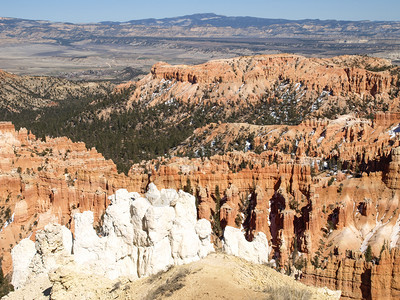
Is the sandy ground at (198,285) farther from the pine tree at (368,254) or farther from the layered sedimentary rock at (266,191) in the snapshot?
the pine tree at (368,254)

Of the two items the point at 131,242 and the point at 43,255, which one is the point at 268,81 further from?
the point at 43,255

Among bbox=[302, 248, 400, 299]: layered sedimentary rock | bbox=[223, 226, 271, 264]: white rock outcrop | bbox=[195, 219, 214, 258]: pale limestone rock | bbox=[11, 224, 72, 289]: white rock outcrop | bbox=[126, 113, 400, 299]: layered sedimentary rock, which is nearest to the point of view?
bbox=[11, 224, 72, 289]: white rock outcrop

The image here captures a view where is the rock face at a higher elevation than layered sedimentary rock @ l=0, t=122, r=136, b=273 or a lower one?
higher

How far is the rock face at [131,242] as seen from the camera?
2622 centimetres

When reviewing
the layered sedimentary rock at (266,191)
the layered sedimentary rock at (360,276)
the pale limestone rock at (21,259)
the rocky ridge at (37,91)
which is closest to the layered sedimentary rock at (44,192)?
the layered sedimentary rock at (266,191)

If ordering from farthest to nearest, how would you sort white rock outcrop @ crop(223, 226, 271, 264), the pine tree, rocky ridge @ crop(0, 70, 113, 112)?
rocky ridge @ crop(0, 70, 113, 112) < the pine tree < white rock outcrop @ crop(223, 226, 271, 264)

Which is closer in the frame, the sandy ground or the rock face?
the sandy ground

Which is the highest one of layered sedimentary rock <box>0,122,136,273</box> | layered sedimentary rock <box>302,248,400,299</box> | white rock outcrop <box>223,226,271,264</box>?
white rock outcrop <box>223,226,271,264</box>

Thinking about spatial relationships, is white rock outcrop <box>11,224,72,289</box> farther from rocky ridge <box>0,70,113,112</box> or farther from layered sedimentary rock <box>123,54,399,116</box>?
rocky ridge <box>0,70,113,112</box>

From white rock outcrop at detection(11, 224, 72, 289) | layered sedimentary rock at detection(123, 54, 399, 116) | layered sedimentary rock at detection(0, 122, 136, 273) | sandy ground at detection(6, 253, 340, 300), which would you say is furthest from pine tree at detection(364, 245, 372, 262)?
layered sedimentary rock at detection(123, 54, 399, 116)

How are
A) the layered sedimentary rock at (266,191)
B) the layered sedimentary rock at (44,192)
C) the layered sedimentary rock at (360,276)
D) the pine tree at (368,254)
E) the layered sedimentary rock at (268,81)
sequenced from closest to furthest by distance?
the layered sedimentary rock at (360,276) → the pine tree at (368,254) → the layered sedimentary rock at (266,191) → the layered sedimentary rock at (44,192) → the layered sedimentary rock at (268,81)

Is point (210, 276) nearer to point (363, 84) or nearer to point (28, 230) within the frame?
point (28, 230)

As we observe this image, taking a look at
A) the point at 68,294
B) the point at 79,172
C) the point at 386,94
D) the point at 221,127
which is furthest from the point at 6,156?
the point at 386,94

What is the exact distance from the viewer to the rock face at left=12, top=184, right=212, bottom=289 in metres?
26.2
